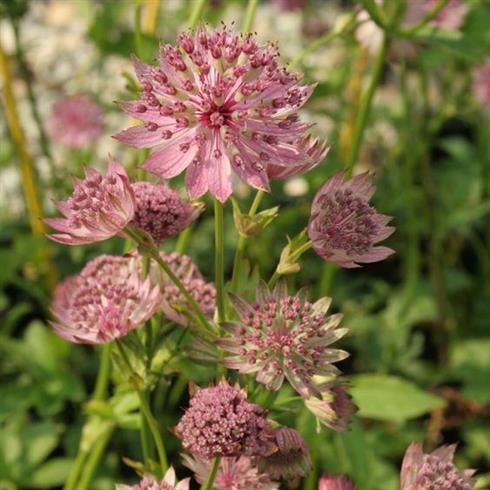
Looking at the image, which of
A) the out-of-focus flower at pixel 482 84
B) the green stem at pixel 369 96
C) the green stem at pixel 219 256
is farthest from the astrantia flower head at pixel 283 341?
the out-of-focus flower at pixel 482 84

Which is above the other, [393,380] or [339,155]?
[339,155]

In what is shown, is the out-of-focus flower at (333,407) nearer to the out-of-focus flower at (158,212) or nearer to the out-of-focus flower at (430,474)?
the out-of-focus flower at (430,474)

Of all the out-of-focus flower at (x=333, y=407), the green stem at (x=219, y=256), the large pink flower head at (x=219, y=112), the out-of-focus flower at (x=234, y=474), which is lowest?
the out-of-focus flower at (x=234, y=474)

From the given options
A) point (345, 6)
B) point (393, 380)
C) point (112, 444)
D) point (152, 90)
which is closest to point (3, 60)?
point (112, 444)

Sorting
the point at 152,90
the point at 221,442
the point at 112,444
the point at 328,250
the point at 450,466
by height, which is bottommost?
the point at 112,444

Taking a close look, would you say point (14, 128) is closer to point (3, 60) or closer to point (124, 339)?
point (3, 60)

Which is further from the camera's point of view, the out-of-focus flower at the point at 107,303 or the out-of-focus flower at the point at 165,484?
the out-of-focus flower at the point at 107,303

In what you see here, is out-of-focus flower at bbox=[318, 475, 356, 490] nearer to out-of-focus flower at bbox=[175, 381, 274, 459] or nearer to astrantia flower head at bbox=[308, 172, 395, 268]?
out-of-focus flower at bbox=[175, 381, 274, 459]
